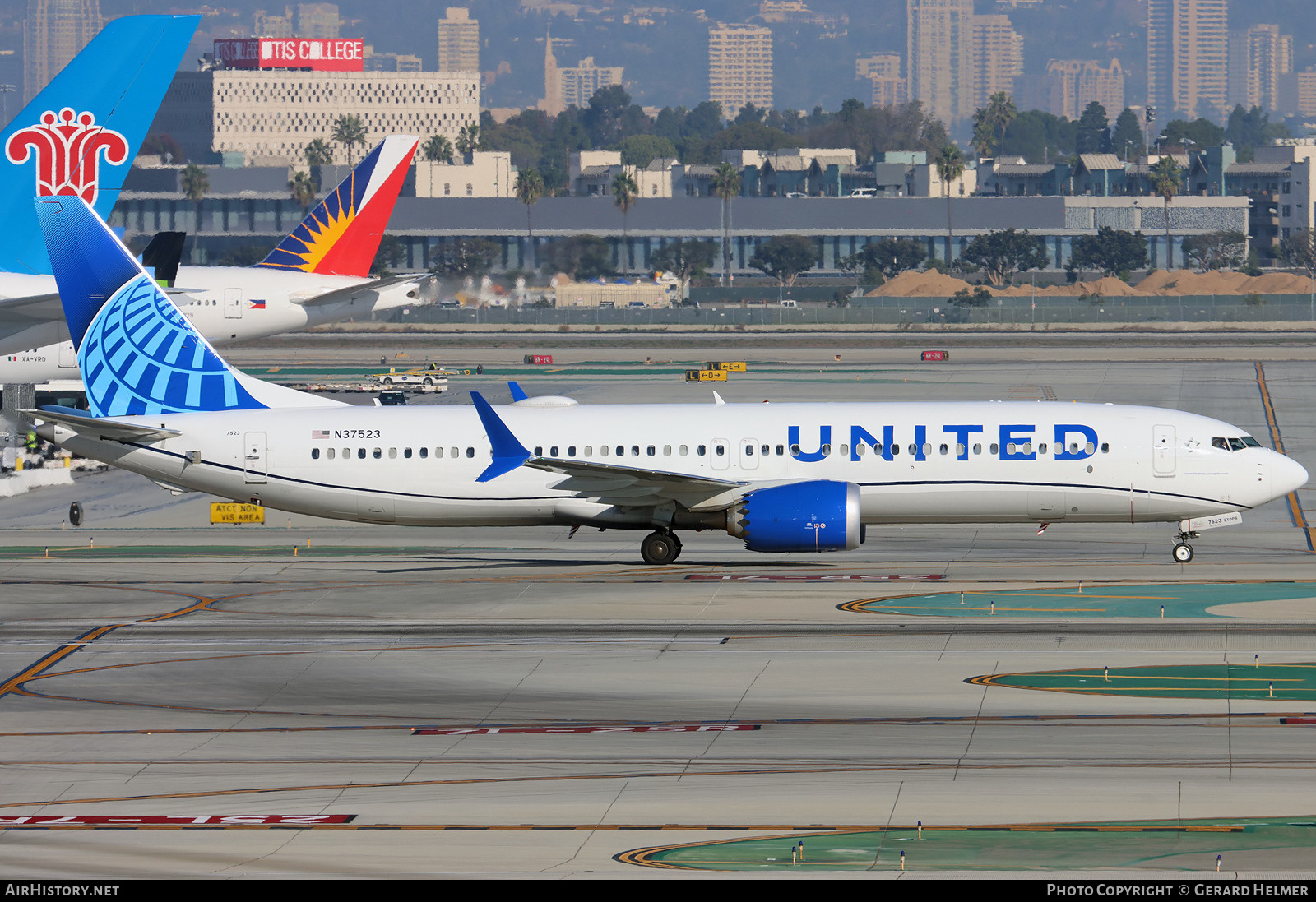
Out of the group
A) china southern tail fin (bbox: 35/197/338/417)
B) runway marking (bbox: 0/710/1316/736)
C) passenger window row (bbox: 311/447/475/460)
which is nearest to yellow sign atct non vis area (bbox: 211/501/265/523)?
china southern tail fin (bbox: 35/197/338/417)

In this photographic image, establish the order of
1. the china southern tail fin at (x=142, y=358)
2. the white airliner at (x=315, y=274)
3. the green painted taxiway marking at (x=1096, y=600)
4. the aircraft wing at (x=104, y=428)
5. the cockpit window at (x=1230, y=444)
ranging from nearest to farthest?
the green painted taxiway marking at (x=1096, y=600)
the aircraft wing at (x=104, y=428)
the cockpit window at (x=1230, y=444)
the china southern tail fin at (x=142, y=358)
the white airliner at (x=315, y=274)

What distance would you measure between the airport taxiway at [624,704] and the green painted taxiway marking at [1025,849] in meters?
0.08

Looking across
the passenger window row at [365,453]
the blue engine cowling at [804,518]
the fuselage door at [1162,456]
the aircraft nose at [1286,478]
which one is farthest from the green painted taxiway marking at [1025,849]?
the passenger window row at [365,453]

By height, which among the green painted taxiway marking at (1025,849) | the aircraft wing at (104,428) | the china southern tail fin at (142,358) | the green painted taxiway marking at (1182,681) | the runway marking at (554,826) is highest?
the china southern tail fin at (142,358)

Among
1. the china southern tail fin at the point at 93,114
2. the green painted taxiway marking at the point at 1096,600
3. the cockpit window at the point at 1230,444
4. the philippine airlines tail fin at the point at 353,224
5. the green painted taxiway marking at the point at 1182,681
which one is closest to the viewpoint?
the green painted taxiway marking at the point at 1182,681

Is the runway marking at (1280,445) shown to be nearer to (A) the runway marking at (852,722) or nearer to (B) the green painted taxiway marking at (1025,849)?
(A) the runway marking at (852,722)

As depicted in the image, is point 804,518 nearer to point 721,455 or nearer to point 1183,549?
point 721,455

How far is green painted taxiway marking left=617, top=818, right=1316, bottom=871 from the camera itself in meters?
20.8

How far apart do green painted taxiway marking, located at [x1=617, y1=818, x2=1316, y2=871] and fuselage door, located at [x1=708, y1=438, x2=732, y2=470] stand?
23679mm

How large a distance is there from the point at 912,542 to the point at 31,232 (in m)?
26.9

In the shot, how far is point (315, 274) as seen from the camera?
275ft

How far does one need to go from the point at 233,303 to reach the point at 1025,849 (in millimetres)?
65766

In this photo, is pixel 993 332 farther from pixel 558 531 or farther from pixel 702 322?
pixel 558 531

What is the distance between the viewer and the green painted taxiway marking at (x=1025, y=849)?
20.8m
